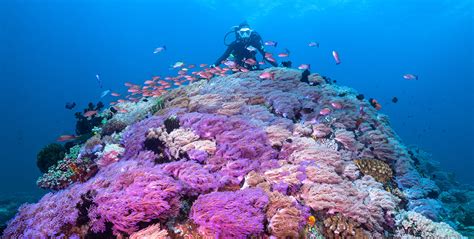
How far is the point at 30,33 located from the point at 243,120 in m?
122

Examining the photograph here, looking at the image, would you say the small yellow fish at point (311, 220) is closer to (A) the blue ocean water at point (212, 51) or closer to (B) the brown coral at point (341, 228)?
(B) the brown coral at point (341, 228)

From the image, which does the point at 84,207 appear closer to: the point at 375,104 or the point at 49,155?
the point at 49,155

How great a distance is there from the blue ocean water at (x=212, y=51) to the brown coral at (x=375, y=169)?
45170 mm

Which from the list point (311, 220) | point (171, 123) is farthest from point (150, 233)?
point (171, 123)

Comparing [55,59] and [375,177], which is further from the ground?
[55,59]

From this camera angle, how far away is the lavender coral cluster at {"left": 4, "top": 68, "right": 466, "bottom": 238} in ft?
11.9

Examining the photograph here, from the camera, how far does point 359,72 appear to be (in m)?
142

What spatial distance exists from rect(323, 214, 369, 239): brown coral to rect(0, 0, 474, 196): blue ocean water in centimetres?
4745

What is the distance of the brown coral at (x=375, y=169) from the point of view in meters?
6.09

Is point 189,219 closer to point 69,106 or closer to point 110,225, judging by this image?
point 110,225

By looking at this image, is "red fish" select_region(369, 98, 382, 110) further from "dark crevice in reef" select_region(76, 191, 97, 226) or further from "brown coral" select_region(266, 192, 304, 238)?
"dark crevice in reef" select_region(76, 191, 97, 226)

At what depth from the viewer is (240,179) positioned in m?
4.60

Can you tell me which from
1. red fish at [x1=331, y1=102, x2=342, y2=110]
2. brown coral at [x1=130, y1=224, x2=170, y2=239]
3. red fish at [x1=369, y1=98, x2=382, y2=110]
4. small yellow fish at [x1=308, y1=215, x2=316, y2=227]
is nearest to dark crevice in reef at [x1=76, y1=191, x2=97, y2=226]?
brown coral at [x1=130, y1=224, x2=170, y2=239]

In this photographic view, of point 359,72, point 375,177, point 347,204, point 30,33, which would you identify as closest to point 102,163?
point 347,204
